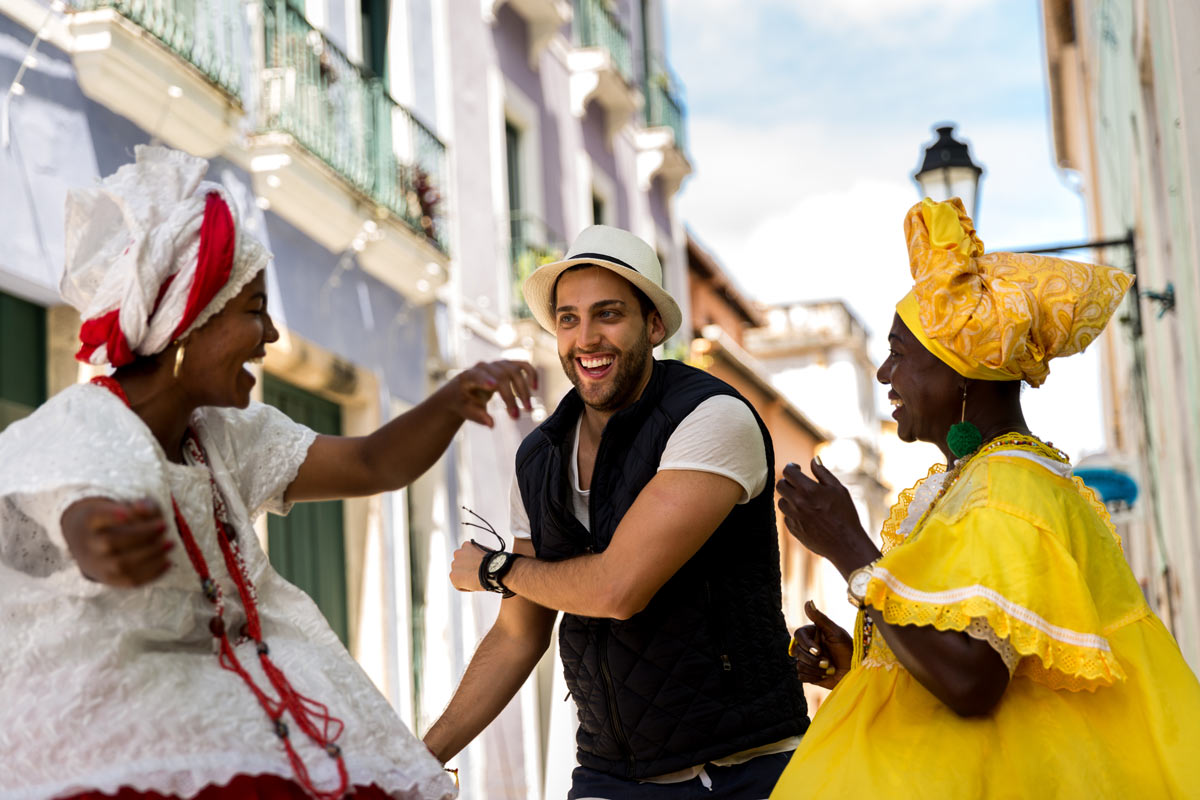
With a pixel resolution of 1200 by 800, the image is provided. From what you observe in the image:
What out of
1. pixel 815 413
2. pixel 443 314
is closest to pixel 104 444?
pixel 443 314

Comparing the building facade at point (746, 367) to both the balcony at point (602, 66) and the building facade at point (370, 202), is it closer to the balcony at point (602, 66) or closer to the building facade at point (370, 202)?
the balcony at point (602, 66)

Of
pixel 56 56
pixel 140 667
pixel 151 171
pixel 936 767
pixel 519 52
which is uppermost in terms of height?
pixel 519 52

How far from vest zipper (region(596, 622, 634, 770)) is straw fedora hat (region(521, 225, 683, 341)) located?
2.84 feet

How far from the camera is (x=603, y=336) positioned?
4.32 metres

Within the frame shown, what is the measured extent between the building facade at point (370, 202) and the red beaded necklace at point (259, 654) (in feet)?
7.43

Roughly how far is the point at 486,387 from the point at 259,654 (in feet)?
3.02

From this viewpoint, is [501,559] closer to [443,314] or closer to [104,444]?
[104,444]

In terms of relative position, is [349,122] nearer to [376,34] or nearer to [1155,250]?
[376,34]

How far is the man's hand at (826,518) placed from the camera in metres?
3.51

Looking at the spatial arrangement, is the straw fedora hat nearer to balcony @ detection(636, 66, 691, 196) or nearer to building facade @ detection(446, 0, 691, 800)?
building facade @ detection(446, 0, 691, 800)

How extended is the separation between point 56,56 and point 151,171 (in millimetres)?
5804

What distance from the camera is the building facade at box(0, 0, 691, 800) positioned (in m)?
8.25

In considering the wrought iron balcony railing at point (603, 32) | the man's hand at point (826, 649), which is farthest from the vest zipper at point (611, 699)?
the wrought iron balcony railing at point (603, 32)

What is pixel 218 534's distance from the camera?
312 cm
